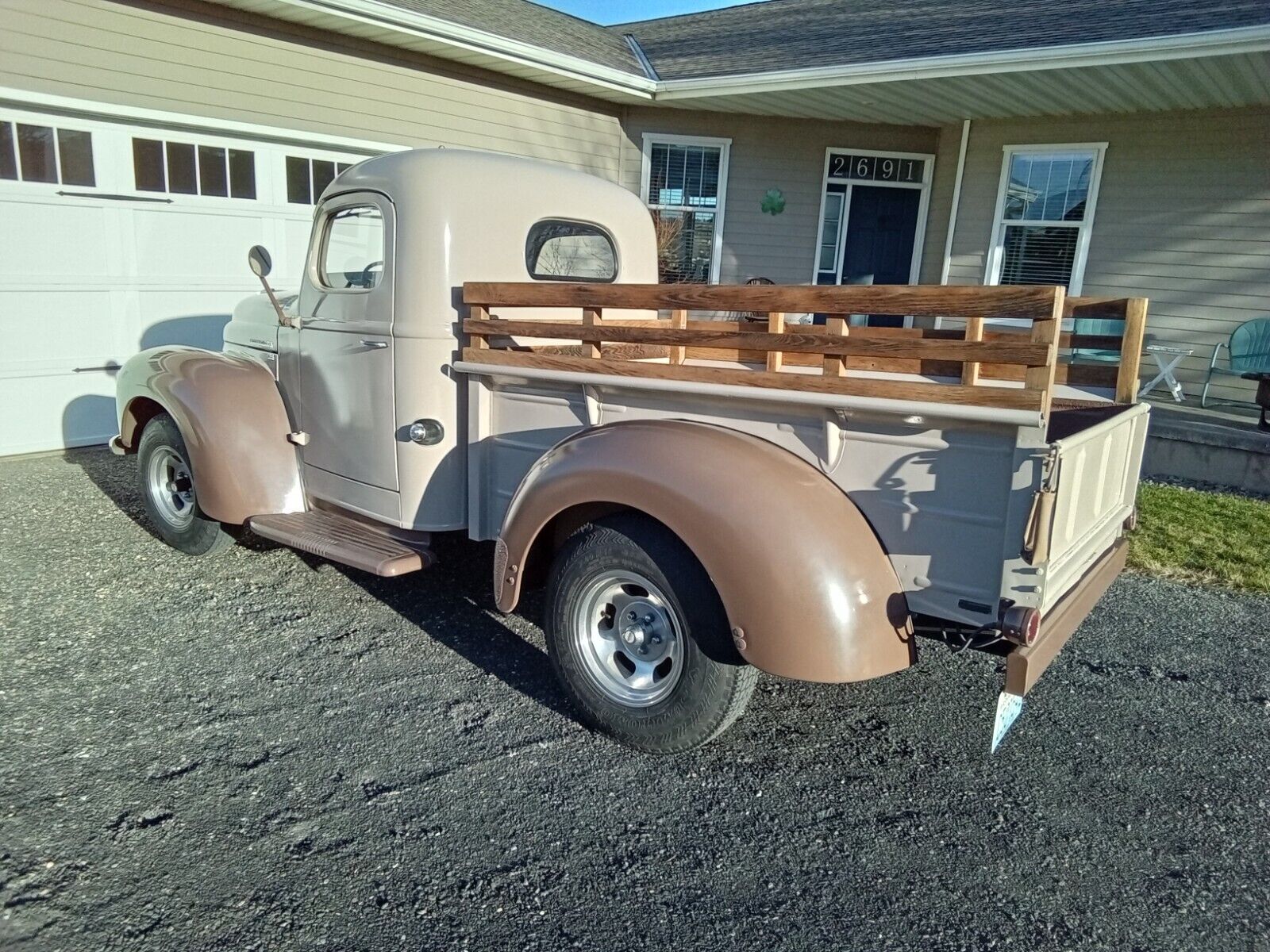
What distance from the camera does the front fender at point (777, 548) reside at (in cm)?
258

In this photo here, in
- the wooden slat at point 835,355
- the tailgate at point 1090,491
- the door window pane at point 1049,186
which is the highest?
the door window pane at point 1049,186

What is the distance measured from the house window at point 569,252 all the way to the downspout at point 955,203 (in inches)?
273

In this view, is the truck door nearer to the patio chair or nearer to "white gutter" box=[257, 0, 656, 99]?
"white gutter" box=[257, 0, 656, 99]

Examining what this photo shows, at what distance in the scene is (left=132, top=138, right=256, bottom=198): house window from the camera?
745 centimetres

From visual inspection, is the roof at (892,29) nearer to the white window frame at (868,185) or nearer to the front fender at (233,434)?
the white window frame at (868,185)

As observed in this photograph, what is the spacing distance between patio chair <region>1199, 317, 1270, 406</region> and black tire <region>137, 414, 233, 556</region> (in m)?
8.81

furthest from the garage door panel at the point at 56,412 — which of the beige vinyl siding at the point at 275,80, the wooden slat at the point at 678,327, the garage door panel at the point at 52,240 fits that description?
the wooden slat at the point at 678,327

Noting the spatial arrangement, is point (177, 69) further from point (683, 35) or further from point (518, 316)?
point (683, 35)

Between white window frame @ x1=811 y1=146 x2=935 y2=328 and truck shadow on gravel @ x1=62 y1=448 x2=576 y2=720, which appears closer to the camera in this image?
truck shadow on gravel @ x1=62 y1=448 x2=576 y2=720

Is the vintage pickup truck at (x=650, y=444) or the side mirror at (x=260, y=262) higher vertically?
the side mirror at (x=260, y=262)

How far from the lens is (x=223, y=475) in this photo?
14.0 ft

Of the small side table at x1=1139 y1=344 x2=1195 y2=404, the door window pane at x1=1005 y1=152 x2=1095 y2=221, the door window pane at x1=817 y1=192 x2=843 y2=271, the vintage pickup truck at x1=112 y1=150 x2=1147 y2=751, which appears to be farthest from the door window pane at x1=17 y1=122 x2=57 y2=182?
the small side table at x1=1139 y1=344 x2=1195 y2=404

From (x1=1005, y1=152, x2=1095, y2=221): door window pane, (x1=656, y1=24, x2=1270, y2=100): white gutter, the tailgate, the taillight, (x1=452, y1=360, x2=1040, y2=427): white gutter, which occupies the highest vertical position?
(x1=656, y1=24, x2=1270, y2=100): white gutter

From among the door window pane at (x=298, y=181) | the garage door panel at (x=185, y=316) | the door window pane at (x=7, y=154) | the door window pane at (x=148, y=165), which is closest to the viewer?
the door window pane at (x=7, y=154)
